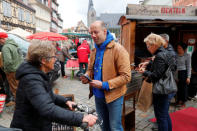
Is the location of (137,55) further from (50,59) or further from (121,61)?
(50,59)

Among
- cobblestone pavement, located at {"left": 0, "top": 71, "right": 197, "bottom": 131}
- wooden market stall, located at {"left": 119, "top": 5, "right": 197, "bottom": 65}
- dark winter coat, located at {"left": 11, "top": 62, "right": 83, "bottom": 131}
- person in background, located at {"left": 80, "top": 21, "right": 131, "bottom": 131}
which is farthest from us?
wooden market stall, located at {"left": 119, "top": 5, "right": 197, "bottom": 65}

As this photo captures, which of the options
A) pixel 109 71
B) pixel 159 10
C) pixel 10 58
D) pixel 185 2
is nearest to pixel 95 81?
pixel 109 71

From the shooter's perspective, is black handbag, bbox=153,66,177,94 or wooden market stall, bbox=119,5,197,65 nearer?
black handbag, bbox=153,66,177,94

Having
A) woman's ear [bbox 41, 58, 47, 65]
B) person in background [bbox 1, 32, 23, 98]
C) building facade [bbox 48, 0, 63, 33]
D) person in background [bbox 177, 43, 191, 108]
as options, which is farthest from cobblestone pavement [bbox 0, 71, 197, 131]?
building facade [bbox 48, 0, 63, 33]

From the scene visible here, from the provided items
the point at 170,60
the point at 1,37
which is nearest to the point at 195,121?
the point at 170,60

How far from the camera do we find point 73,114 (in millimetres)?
1341

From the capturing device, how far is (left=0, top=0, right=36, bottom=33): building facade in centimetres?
2192

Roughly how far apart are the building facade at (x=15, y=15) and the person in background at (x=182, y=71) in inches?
908

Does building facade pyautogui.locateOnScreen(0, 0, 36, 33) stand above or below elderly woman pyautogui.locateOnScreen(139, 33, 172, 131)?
above

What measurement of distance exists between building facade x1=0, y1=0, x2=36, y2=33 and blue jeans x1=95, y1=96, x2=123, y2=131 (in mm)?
23463

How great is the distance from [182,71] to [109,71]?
11.0 feet

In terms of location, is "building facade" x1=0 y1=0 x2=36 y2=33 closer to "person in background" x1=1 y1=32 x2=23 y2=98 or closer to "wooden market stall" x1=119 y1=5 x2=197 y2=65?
"person in background" x1=1 y1=32 x2=23 y2=98

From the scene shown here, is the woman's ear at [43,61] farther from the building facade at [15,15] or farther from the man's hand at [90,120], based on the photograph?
the building facade at [15,15]

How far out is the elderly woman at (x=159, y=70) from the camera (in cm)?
243
